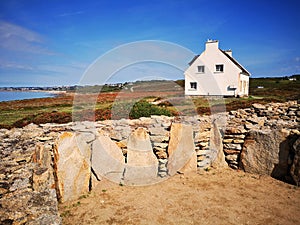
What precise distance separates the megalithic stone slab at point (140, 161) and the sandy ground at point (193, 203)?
239 millimetres

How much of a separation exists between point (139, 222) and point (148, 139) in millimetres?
2073

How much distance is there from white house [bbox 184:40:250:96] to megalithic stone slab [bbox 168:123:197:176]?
21715 millimetres

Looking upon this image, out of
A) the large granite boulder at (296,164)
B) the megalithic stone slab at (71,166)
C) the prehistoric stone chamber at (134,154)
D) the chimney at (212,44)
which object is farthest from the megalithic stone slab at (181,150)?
the chimney at (212,44)

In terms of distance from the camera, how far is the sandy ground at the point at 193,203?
11.9 feet

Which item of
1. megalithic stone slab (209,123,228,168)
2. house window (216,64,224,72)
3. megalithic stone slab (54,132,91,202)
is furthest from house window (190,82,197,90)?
megalithic stone slab (54,132,91,202)

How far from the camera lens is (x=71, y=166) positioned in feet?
13.7

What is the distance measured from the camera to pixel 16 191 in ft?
9.78

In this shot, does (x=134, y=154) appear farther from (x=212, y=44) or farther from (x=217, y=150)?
(x=212, y=44)

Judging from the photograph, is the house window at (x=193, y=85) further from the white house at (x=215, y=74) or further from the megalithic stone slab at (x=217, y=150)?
the megalithic stone slab at (x=217, y=150)

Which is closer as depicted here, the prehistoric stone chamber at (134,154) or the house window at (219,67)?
the prehistoric stone chamber at (134,154)

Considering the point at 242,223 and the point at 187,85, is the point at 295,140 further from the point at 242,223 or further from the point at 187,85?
the point at 187,85

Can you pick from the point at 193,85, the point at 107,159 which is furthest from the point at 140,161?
the point at 193,85

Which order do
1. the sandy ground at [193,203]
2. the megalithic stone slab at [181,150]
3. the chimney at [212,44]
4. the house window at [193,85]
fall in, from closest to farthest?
the sandy ground at [193,203] < the megalithic stone slab at [181,150] < the chimney at [212,44] < the house window at [193,85]

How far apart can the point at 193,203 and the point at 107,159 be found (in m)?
1.92
